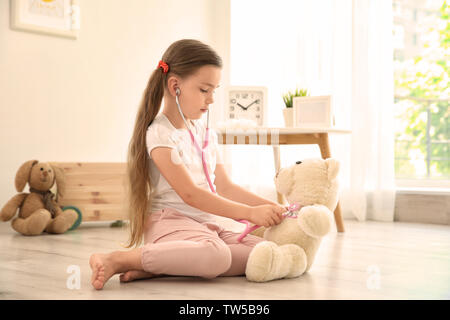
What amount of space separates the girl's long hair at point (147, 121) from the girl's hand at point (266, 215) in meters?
0.29

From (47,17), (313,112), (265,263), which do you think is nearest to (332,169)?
(265,263)

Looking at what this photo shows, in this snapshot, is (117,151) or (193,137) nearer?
(193,137)

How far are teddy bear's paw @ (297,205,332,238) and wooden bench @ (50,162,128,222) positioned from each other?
1292 millimetres

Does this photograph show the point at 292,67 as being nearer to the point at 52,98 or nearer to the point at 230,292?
the point at 52,98

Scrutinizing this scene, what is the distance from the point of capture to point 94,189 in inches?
98.7

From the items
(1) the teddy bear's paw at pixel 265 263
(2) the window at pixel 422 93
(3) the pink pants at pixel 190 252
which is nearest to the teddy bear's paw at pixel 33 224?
(3) the pink pants at pixel 190 252

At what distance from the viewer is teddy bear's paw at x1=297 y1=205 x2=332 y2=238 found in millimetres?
1256

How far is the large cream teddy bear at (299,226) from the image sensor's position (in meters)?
1.23

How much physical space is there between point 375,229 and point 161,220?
4.32 feet

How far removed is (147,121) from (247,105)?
1253 mm

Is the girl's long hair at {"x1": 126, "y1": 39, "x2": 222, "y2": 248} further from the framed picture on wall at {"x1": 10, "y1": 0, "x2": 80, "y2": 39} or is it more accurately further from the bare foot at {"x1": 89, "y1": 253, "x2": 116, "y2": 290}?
the framed picture on wall at {"x1": 10, "y1": 0, "x2": 80, "y2": 39}

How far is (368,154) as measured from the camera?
2.79 metres

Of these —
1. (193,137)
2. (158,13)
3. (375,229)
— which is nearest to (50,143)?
(158,13)
